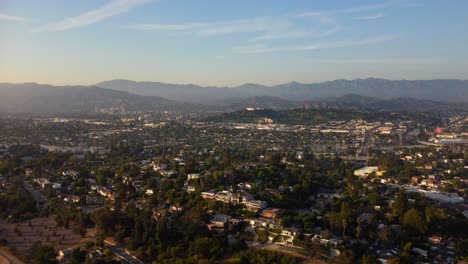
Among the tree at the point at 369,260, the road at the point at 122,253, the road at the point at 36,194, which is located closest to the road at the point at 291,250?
the tree at the point at 369,260

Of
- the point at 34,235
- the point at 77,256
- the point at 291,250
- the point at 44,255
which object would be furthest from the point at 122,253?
the point at 291,250

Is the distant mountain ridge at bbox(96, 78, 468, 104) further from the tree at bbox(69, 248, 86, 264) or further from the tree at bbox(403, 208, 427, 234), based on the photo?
the tree at bbox(69, 248, 86, 264)

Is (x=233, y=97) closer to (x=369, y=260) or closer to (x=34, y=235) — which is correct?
(x=34, y=235)

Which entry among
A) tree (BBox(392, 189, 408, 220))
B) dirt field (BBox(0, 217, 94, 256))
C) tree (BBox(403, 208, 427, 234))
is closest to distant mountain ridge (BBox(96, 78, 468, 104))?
dirt field (BBox(0, 217, 94, 256))

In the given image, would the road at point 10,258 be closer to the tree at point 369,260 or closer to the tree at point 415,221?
the tree at point 369,260

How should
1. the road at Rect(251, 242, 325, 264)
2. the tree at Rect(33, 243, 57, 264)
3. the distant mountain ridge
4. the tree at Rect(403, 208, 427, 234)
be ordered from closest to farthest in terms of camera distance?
the road at Rect(251, 242, 325, 264) → the tree at Rect(33, 243, 57, 264) → the tree at Rect(403, 208, 427, 234) → the distant mountain ridge

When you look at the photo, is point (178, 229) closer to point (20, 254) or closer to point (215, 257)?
point (215, 257)
